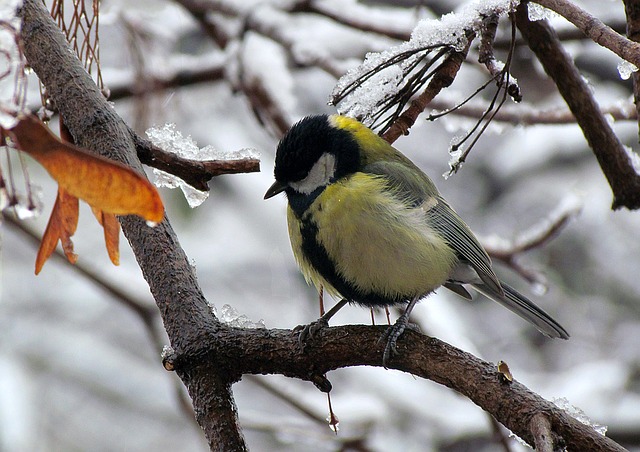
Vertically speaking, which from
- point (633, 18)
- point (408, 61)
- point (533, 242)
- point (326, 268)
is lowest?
point (326, 268)

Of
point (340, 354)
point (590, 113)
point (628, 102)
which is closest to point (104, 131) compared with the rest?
point (340, 354)

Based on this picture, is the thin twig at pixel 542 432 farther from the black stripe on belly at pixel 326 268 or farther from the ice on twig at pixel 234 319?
the black stripe on belly at pixel 326 268

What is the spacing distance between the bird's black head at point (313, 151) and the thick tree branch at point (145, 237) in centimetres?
75

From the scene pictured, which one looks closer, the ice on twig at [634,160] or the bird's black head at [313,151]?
the ice on twig at [634,160]

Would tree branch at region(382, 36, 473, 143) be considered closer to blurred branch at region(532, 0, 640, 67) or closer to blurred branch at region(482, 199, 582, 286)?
blurred branch at region(532, 0, 640, 67)

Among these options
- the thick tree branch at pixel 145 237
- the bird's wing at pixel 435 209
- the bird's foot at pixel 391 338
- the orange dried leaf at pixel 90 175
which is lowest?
the orange dried leaf at pixel 90 175

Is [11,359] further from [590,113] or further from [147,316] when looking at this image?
[590,113]

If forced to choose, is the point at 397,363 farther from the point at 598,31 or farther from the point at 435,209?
the point at 435,209

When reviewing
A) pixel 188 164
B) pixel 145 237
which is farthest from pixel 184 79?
pixel 145 237

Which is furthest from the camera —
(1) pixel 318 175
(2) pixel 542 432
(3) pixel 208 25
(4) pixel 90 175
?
(3) pixel 208 25

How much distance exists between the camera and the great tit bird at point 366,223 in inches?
72.4

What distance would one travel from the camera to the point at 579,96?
64.4 inches

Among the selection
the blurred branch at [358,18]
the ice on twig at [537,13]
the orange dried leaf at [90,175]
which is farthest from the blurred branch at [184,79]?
the orange dried leaf at [90,175]

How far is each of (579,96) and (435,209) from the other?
0.58 m
